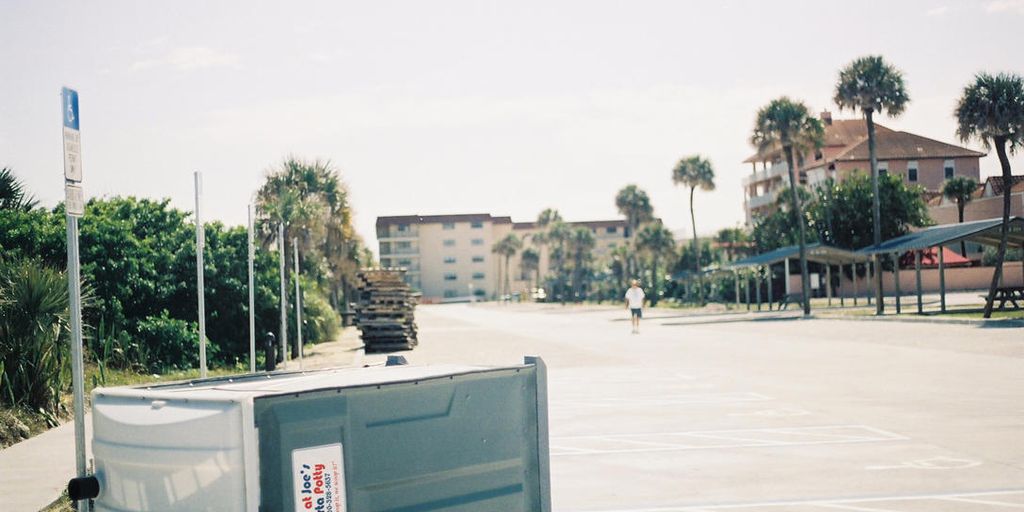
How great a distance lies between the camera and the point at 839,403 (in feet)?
47.0

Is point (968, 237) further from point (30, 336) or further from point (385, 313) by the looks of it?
point (30, 336)

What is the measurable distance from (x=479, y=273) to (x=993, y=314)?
476ft

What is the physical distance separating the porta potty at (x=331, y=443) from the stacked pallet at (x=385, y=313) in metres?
26.9

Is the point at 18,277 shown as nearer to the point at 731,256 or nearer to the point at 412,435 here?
the point at 412,435

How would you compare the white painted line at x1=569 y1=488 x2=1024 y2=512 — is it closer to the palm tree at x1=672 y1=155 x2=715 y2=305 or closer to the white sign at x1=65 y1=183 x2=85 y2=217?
the white sign at x1=65 y1=183 x2=85 y2=217

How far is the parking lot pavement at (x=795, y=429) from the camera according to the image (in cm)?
865

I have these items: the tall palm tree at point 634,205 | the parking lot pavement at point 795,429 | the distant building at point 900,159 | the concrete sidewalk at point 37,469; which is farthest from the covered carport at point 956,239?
the tall palm tree at point 634,205

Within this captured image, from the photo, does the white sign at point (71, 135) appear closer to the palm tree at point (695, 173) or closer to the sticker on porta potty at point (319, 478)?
the sticker on porta potty at point (319, 478)

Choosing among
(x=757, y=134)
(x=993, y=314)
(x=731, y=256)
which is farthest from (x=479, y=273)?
(x=993, y=314)

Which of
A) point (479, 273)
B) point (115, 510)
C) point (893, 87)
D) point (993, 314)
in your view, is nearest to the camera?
point (115, 510)

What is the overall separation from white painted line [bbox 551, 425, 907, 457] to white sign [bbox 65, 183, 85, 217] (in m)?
6.05

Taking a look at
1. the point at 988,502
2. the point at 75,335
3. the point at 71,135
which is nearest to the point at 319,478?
the point at 75,335

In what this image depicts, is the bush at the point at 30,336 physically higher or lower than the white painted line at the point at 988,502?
higher

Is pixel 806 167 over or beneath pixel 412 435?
over
